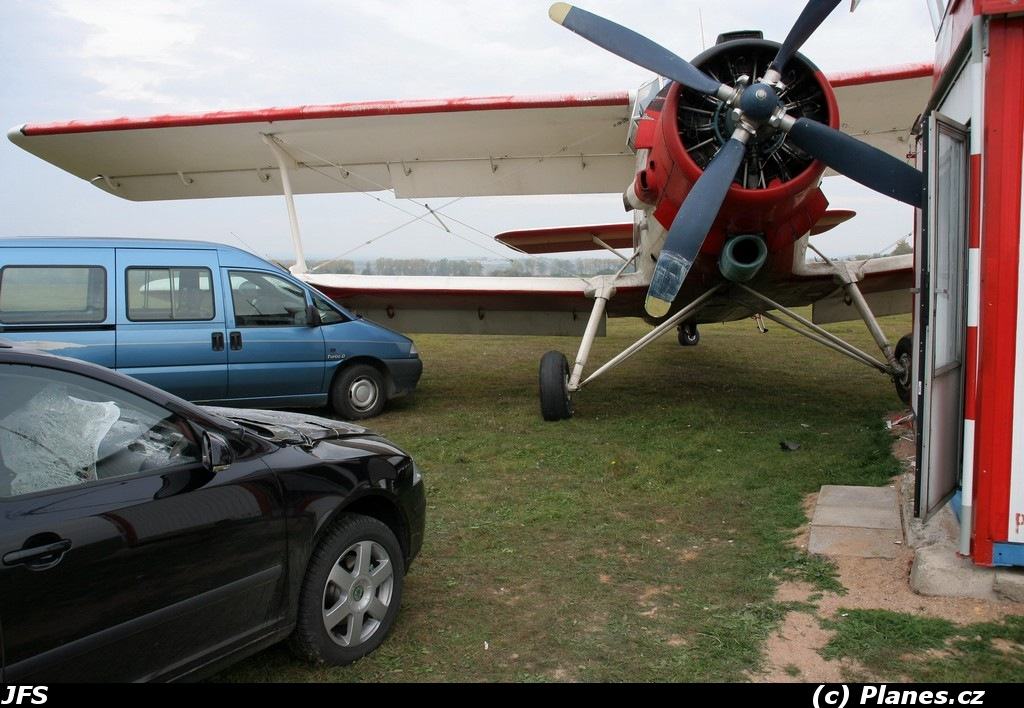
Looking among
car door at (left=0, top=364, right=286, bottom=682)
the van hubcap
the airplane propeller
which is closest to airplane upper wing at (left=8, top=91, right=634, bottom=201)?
the airplane propeller

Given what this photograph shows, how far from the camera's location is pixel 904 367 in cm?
891

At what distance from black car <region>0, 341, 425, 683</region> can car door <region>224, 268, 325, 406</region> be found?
479cm

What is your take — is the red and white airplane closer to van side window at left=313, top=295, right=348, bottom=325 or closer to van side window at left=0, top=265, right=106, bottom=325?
van side window at left=313, top=295, right=348, bottom=325

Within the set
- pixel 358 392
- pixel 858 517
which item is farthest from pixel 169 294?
pixel 858 517

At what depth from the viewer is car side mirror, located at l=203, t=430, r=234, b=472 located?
9.68 ft

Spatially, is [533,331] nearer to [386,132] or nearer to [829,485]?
[386,132]

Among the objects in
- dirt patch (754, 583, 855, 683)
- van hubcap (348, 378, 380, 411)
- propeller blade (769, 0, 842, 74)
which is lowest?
dirt patch (754, 583, 855, 683)

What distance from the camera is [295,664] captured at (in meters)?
3.37

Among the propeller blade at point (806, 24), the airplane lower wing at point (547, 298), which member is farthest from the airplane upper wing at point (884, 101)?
the propeller blade at point (806, 24)

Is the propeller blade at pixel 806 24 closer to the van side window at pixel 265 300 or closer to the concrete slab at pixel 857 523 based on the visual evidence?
the concrete slab at pixel 857 523

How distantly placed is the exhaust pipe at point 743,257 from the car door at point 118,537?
5.58 m

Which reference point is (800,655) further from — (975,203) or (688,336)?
(688,336)

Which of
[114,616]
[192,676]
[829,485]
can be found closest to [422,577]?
[192,676]

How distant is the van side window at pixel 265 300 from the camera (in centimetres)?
834
